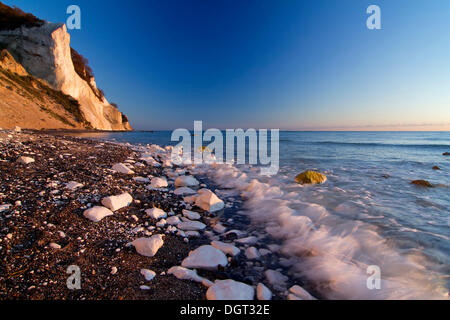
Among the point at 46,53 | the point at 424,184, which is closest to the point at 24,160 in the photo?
the point at 424,184


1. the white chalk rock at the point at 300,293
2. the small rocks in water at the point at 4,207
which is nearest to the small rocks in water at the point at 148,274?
the white chalk rock at the point at 300,293

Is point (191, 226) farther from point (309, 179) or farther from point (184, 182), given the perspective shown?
point (309, 179)

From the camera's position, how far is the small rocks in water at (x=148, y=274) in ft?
6.52

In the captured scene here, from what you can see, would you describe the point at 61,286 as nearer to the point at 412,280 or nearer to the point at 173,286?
the point at 173,286

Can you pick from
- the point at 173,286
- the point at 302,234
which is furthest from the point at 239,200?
the point at 173,286

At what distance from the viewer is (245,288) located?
6.19ft

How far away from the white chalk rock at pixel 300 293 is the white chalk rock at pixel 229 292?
50cm

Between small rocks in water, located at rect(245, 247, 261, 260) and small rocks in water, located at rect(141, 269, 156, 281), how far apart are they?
1.28 m

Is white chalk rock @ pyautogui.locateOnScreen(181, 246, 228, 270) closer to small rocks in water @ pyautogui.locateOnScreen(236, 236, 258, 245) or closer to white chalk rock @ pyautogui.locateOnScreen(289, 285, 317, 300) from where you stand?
small rocks in water @ pyautogui.locateOnScreen(236, 236, 258, 245)

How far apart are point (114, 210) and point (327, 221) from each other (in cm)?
425

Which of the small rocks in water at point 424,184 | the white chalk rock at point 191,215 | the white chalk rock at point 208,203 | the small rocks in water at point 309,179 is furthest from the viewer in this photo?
the small rocks in water at point 309,179

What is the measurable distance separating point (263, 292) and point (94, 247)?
2133 millimetres

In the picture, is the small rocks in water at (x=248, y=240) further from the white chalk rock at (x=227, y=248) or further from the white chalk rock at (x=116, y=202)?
the white chalk rock at (x=116, y=202)

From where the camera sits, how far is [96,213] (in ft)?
9.73
